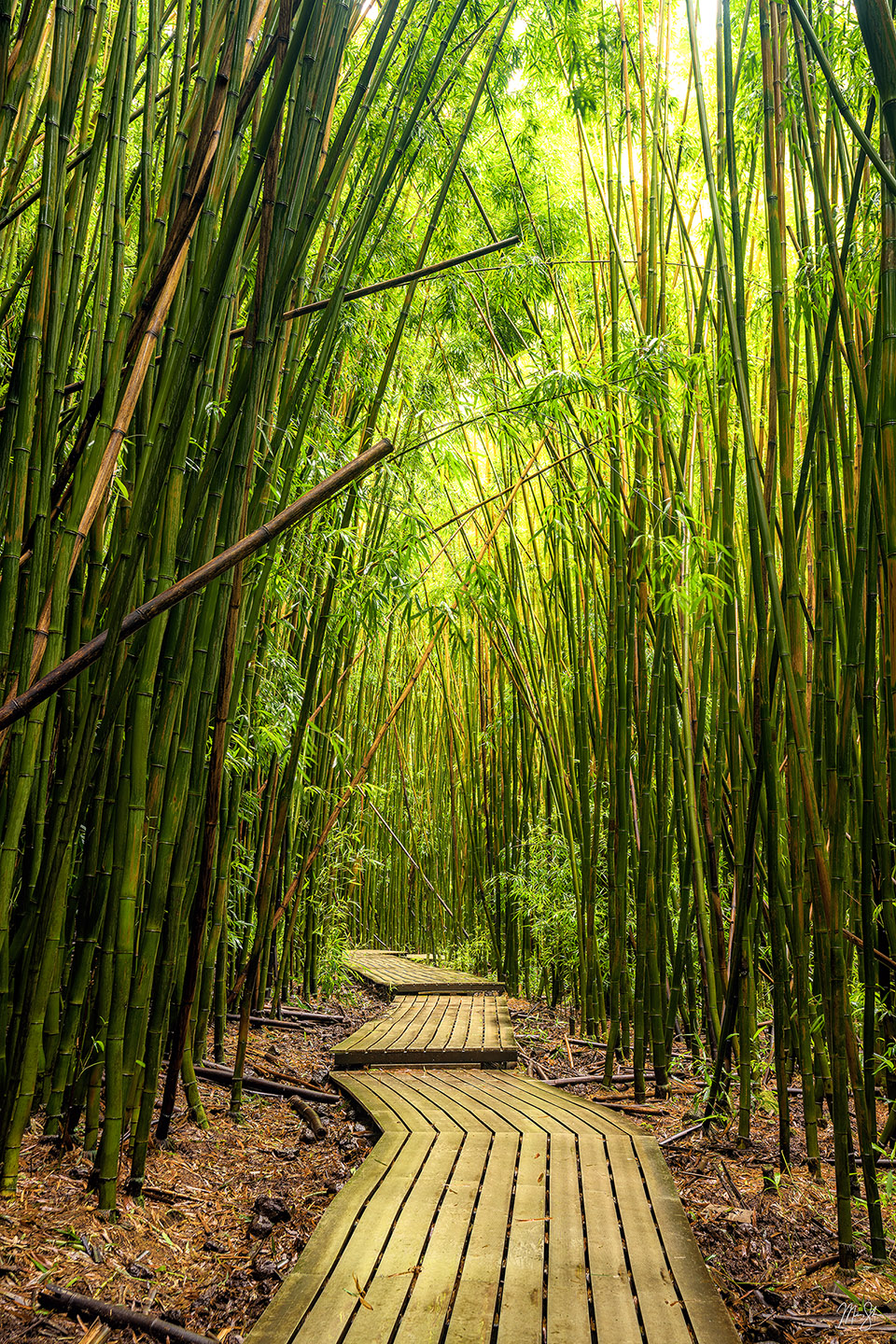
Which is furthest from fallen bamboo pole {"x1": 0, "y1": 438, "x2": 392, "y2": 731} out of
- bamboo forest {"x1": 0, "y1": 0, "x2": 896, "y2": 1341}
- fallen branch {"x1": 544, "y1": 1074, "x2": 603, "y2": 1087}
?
fallen branch {"x1": 544, "y1": 1074, "x2": 603, "y2": 1087}

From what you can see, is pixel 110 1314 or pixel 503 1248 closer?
pixel 110 1314

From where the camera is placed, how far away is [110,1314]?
109 cm

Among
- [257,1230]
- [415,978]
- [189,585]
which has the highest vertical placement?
[189,585]

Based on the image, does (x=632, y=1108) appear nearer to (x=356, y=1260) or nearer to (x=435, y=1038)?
(x=435, y=1038)

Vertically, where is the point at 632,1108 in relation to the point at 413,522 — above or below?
below

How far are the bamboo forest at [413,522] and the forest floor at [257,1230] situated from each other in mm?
51

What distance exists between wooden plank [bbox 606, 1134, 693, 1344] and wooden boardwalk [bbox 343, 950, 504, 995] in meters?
2.31

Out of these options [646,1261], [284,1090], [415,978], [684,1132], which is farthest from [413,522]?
[415,978]

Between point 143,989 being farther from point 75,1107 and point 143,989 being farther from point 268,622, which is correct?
point 268,622

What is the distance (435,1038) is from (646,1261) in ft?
5.43

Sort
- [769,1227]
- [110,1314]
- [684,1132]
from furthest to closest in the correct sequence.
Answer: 1. [684,1132]
2. [769,1227]
3. [110,1314]

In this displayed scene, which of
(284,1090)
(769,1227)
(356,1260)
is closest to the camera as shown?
(356,1260)

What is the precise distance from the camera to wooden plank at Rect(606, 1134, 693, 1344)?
108 cm

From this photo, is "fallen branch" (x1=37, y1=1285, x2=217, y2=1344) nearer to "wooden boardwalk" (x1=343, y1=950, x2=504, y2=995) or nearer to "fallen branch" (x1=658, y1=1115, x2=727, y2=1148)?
"fallen branch" (x1=658, y1=1115, x2=727, y2=1148)
